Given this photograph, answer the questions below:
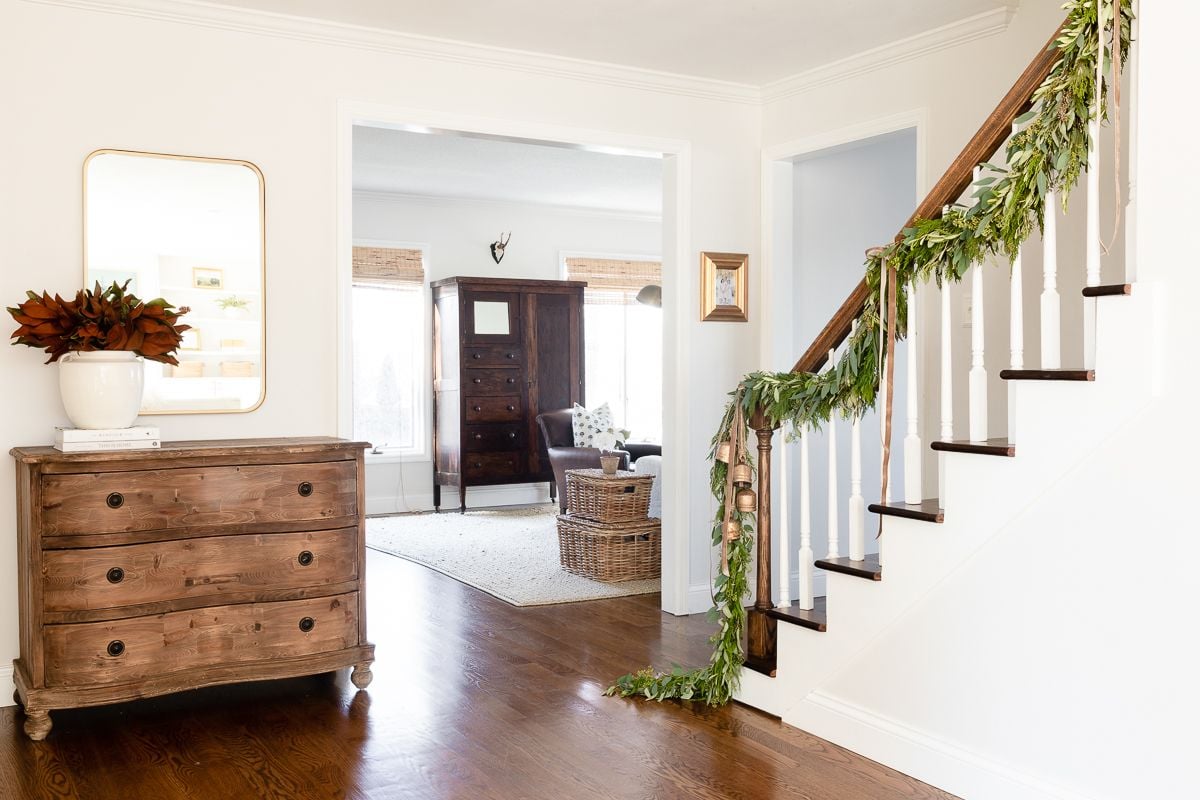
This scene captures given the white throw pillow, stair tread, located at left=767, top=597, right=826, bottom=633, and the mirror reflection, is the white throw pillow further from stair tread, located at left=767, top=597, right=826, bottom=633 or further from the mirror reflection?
stair tread, located at left=767, top=597, right=826, bottom=633

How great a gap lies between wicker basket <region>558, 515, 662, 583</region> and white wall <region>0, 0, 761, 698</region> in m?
0.73

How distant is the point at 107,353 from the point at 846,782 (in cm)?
263

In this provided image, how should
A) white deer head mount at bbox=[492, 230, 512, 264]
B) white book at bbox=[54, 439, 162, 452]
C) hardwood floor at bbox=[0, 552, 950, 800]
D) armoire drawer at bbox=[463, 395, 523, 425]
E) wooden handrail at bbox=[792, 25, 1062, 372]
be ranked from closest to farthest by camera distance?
wooden handrail at bbox=[792, 25, 1062, 372] → hardwood floor at bbox=[0, 552, 950, 800] → white book at bbox=[54, 439, 162, 452] → armoire drawer at bbox=[463, 395, 523, 425] → white deer head mount at bbox=[492, 230, 512, 264]

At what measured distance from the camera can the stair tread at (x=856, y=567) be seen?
3055 mm

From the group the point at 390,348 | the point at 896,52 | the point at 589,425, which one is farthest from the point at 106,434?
the point at 390,348

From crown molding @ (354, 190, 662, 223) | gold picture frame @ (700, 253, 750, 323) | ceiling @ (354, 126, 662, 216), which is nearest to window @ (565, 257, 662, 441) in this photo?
crown molding @ (354, 190, 662, 223)

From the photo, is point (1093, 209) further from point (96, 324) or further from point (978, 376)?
point (96, 324)

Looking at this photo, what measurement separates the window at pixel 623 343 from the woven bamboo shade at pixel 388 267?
157 cm

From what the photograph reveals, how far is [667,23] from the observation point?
4141 millimetres

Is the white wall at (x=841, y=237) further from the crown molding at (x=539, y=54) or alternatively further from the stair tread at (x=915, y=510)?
the stair tread at (x=915, y=510)

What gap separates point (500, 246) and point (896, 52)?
510 cm

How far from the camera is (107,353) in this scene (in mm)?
3434

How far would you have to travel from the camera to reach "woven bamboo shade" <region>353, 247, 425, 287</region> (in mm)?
8500

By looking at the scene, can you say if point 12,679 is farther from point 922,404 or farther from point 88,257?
point 922,404
